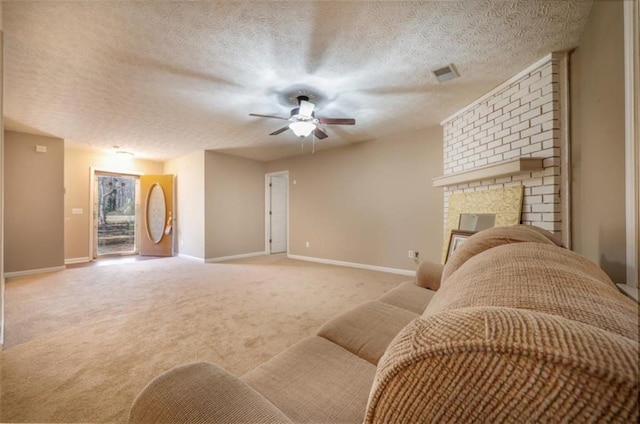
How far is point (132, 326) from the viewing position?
2.21 meters

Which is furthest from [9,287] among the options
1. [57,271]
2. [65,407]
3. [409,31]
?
[409,31]

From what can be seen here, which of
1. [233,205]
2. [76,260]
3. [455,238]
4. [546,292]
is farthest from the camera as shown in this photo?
[233,205]

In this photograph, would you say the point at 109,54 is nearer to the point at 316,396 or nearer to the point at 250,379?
the point at 250,379

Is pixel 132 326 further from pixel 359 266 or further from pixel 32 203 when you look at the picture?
pixel 32 203

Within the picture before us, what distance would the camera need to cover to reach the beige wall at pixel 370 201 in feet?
12.6

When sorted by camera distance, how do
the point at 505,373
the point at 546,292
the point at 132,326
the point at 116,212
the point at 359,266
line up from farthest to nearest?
the point at 116,212 < the point at 359,266 < the point at 132,326 < the point at 546,292 < the point at 505,373

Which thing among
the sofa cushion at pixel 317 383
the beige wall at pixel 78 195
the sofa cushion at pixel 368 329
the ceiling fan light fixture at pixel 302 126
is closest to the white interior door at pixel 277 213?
the ceiling fan light fixture at pixel 302 126

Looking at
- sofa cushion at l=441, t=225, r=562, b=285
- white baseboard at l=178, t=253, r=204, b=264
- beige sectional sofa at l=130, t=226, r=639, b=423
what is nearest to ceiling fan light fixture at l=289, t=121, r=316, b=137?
sofa cushion at l=441, t=225, r=562, b=285

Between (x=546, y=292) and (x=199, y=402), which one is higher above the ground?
(x=546, y=292)

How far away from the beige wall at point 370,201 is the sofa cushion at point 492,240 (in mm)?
2613

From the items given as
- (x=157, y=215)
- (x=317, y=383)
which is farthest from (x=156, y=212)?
(x=317, y=383)

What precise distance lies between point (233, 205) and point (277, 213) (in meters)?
1.27

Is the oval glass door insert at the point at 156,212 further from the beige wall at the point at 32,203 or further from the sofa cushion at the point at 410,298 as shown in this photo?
the sofa cushion at the point at 410,298

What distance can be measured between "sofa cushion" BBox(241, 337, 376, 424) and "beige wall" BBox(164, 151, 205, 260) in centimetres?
472
